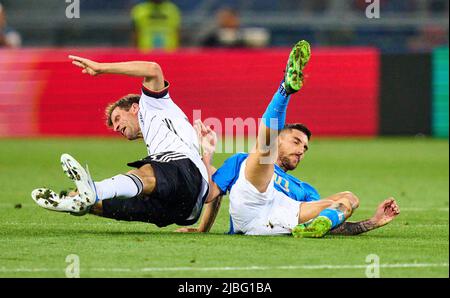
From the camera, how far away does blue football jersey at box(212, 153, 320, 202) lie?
Answer: 30.8 feet

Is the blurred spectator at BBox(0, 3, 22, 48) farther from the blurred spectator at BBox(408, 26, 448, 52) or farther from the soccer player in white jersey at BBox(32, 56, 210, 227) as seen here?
the soccer player in white jersey at BBox(32, 56, 210, 227)

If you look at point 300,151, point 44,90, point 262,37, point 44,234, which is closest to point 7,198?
point 44,234

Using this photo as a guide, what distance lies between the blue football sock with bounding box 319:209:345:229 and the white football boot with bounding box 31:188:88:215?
1929 millimetres

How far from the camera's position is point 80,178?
8680 millimetres

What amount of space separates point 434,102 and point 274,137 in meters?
13.6

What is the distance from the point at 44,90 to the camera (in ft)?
70.7

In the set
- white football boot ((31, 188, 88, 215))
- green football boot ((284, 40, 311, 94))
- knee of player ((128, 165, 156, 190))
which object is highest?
green football boot ((284, 40, 311, 94))

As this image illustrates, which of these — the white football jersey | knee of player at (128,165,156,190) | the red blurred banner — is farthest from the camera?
the red blurred banner

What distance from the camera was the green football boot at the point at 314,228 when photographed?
8.95 metres

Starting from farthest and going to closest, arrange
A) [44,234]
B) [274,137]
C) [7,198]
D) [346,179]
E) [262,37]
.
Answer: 1. [262,37]
2. [346,179]
3. [7,198]
4. [44,234]
5. [274,137]

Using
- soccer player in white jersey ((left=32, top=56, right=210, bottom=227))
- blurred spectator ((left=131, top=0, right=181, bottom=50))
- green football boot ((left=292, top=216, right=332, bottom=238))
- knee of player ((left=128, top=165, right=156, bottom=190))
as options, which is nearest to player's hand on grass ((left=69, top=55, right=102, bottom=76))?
soccer player in white jersey ((left=32, top=56, right=210, bottom=227))

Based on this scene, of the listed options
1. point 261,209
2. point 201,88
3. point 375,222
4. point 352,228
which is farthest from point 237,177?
point 201,88

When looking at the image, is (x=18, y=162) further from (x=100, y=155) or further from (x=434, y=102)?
(x=434, y=102)

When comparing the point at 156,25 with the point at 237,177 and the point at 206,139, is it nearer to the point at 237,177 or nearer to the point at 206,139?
the point at 206,139
